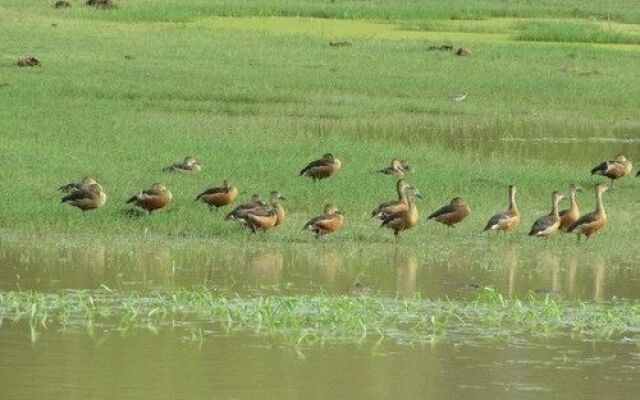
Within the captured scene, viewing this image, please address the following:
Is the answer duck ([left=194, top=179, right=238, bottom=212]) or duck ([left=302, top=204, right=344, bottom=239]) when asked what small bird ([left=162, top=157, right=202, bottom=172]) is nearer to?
duck ([left=194, top=179, right=238, bottom=212])

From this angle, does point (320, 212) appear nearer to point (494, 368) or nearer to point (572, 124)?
point (494, 368)

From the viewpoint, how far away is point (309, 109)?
26.7 meters

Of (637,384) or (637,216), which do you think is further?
(637,216)

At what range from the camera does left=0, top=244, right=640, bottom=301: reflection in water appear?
13.9 metres

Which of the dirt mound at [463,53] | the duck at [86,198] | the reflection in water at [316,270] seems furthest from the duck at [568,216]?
the dirt mound at [463,53]

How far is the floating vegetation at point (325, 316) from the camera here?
474 inches

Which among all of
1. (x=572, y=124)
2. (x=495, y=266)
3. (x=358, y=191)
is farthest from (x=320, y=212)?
(x=572, y=124)

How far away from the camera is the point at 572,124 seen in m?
27.2

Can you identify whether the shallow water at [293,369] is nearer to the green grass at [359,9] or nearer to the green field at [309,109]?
the green field at [309,109]

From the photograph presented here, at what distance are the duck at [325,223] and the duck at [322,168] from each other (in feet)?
9.11

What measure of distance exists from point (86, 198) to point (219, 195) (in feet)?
4.34

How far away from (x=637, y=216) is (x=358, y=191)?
115 inches

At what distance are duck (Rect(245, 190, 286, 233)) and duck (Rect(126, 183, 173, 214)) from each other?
872 millimetres

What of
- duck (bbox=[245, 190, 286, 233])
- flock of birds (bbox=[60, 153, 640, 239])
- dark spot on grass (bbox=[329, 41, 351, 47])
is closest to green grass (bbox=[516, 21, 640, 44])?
dark spot on grass (bbox=[329, 41, 351, 47])
